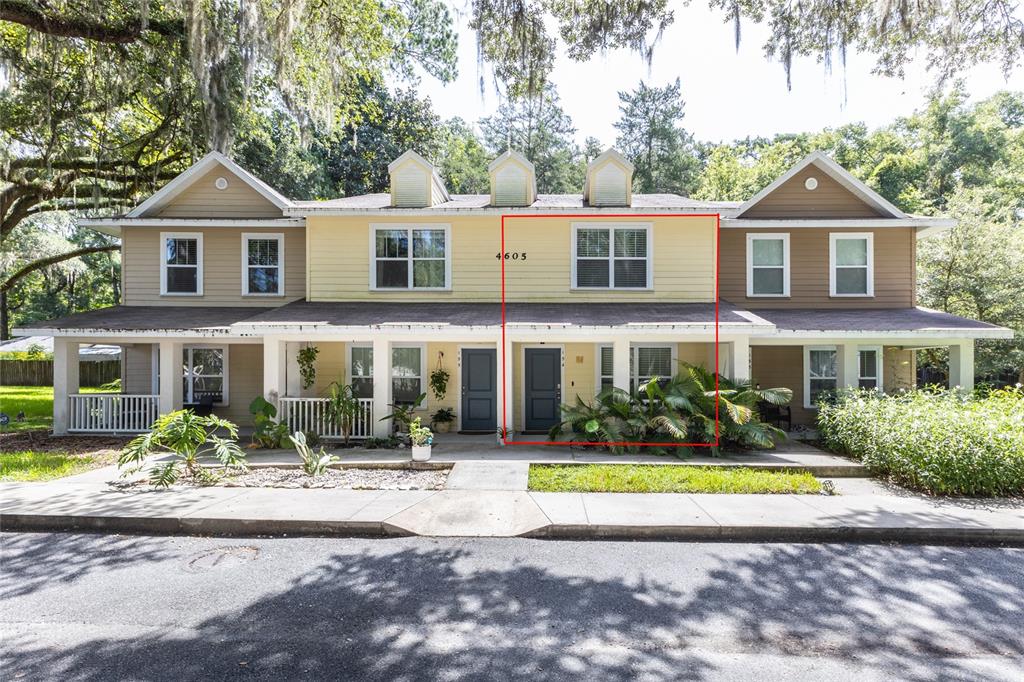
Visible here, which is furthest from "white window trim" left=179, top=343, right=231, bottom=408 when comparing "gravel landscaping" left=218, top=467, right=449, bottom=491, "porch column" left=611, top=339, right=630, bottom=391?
"porch column" left=611, top=339, right=630, bottom=391

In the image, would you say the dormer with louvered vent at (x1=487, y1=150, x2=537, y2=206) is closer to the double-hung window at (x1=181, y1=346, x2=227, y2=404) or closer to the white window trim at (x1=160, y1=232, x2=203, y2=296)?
the white window trim at (x1=160, y1=232, x2=203, y2=296)

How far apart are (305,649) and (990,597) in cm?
581

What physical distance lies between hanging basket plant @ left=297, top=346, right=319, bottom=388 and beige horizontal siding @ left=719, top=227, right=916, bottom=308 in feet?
33.4

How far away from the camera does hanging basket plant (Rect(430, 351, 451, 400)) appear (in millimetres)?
11828

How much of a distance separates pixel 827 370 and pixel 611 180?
24.3 ft

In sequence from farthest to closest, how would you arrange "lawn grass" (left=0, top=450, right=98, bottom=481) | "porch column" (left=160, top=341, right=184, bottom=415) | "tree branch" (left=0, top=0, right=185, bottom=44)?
"porch column" (left=160, top=341, right=184, bottom=415) < "tree branch" (left=0, top=0, right=185, bottom=44) < "lawn grass" (left=0, top=450, right=98, bottom=481)

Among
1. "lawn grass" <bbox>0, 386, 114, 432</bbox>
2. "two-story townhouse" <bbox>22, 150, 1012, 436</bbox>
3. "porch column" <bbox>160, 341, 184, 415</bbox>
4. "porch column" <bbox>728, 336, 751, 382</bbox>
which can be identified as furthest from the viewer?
"lawn grass" <bbox>0, 386, 114, 432</bbox>

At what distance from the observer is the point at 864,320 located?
1147 centimetres

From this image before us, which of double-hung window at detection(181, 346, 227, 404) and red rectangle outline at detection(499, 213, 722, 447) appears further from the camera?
double-hung window at detection(181, 346, 227, 404)

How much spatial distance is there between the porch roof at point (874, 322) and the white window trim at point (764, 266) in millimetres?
431

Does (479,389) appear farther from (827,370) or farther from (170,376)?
(827,370)

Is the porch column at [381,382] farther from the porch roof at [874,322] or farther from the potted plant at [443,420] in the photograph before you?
the porch roof at [874,322]

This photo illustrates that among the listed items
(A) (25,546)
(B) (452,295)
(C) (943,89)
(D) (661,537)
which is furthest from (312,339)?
(C) (943,89)

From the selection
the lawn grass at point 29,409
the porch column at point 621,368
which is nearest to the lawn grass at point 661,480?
the porch column at point 621,368
